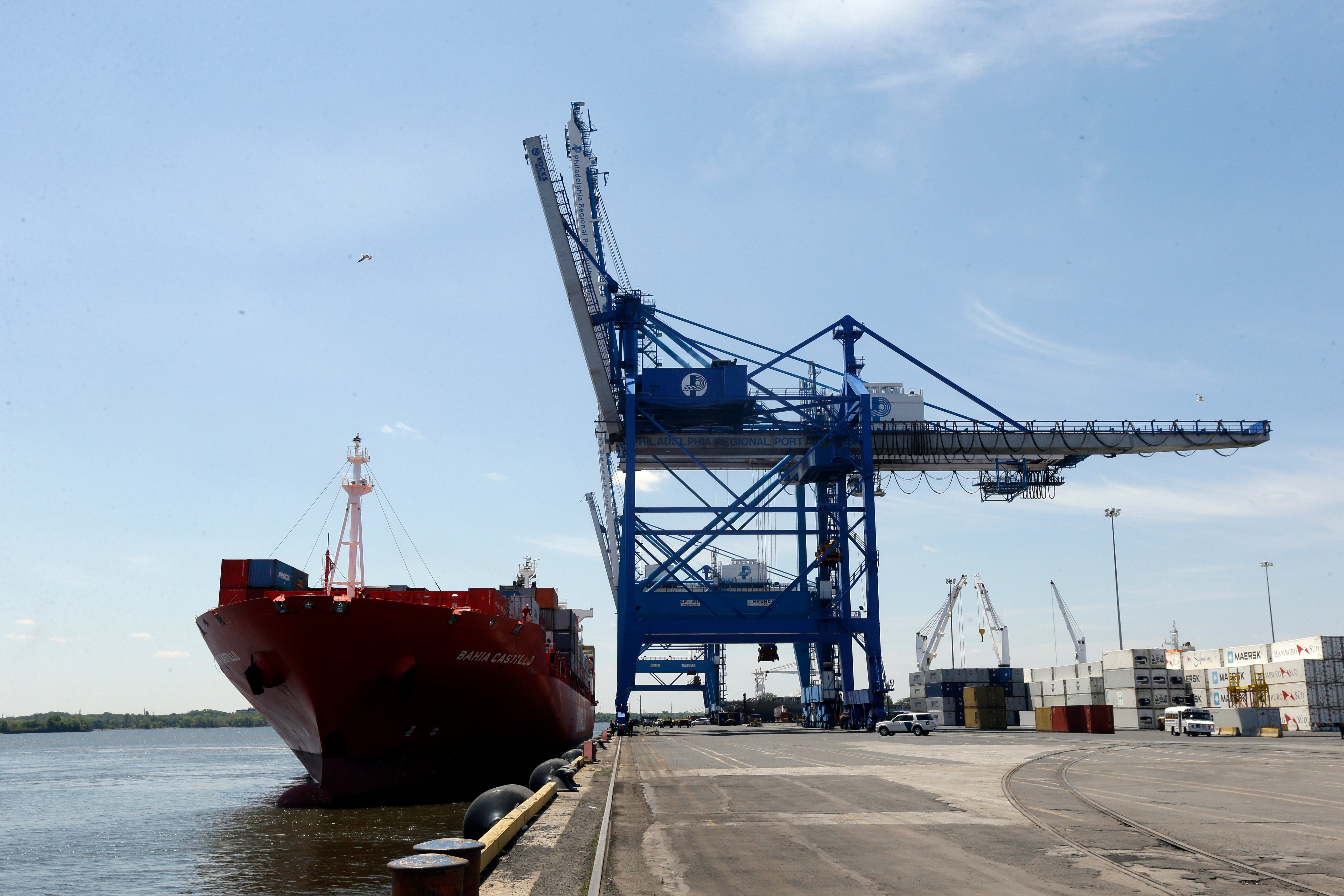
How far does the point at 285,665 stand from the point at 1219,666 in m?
63.8

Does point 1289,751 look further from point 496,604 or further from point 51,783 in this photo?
point 51,783

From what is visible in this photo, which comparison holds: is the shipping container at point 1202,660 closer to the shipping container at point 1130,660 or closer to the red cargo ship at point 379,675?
the shipping container at point 1130,660

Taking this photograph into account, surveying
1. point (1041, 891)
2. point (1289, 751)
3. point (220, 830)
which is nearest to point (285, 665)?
point (220, 830)

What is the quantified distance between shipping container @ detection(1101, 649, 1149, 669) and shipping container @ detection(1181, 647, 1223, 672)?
535 centimetres

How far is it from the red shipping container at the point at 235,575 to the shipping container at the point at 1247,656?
58.9 metres

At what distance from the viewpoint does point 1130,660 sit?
207ft

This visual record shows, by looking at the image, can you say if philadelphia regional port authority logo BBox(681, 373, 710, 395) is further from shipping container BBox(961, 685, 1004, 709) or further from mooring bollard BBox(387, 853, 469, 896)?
mooring bollard BBox(387, 853, 469, 896)

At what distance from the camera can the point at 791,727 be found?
67.2 metres

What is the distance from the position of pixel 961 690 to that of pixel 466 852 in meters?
69.3

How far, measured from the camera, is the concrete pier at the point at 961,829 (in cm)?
903

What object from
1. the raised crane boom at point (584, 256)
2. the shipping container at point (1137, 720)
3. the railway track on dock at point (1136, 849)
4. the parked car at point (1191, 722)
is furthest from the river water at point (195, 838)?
the shipping container at point (1137, 720)

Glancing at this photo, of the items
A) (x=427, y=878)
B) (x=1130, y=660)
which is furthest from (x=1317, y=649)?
(x=427, y=878)

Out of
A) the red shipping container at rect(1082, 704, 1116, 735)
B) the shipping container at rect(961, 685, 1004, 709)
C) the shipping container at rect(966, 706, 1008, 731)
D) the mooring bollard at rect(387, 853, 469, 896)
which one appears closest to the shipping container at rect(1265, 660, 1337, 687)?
the red shipping container at rect(1082, 704, 1116, 735)

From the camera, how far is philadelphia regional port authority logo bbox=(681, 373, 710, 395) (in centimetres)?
4619
